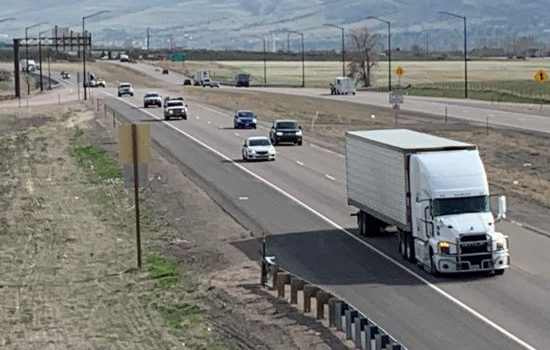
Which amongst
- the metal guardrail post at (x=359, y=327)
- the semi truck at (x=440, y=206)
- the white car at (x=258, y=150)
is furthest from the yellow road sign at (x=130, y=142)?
the white car at (x=258, y=150)

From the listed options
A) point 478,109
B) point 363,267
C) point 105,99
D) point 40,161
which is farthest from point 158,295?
point 105,99

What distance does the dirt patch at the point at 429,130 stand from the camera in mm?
49978

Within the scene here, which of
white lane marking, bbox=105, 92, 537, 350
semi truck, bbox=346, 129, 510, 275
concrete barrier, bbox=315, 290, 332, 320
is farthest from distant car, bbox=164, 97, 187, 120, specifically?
concrete barrier, bbox=315, 290, 332, 320

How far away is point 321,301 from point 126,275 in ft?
25.9

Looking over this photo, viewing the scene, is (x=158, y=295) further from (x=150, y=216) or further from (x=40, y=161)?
(x=40, y=161)

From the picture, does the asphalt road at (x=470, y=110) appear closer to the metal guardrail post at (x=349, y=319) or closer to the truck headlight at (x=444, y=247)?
the truck headlight at (x=444, y=247)

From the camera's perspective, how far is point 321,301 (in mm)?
23344

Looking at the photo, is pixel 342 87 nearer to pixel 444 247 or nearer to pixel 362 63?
pixel 362 63

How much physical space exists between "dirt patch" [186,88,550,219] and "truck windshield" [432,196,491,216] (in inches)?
501

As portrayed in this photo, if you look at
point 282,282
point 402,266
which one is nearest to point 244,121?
point 402,266

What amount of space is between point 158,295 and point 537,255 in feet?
31.7

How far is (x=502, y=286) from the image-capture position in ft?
88.5

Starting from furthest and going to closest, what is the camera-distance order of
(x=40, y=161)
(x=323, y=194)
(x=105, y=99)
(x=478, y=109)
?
(x=105, y=99) → (x=478, y=109) → (x=40, y=161) → (x=323, y=194)

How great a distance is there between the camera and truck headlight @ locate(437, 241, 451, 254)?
27625mm
